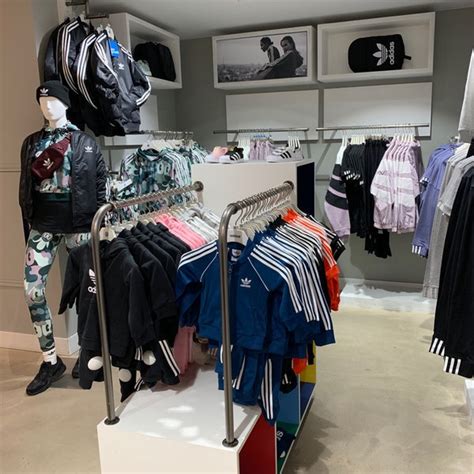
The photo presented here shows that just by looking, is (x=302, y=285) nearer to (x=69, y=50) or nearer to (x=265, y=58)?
(x=69, y=50)

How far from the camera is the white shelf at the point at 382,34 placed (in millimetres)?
3791

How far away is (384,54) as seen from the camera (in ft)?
12.6

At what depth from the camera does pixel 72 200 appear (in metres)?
2.76

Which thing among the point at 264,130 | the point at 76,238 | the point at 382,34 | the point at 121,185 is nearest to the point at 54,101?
the point at 121,185

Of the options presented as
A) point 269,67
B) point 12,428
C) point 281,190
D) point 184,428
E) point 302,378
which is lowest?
point 12,428

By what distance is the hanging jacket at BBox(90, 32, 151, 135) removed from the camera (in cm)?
301

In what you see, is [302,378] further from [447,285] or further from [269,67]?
[269,67]

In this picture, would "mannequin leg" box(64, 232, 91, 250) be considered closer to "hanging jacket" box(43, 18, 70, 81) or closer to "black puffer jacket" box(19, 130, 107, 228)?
"black puffer jacket" box(19, 130, 107, 228)

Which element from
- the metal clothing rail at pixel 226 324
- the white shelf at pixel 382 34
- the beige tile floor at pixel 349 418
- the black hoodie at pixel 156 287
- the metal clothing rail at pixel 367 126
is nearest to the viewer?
the metal clothing rail at pixel 226 324

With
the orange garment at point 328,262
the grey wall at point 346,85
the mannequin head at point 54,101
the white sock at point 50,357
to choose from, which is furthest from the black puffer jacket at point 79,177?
the grey wall at point 346,85

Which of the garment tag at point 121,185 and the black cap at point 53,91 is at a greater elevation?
the black cap at point 53,91

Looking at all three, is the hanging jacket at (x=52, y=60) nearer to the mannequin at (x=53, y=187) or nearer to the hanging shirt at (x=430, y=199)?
the mannequin at (x=53, y=187)

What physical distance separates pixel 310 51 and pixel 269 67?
1.23 feet

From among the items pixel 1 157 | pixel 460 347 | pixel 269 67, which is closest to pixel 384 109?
pixel 269 67
